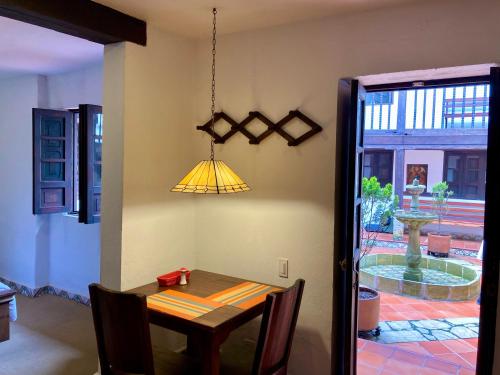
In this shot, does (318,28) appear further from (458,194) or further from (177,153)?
(458,194)

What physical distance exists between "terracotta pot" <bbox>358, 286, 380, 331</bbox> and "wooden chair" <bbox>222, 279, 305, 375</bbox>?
6.17 ft

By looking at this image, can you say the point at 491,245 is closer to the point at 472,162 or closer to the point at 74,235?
the point at 74,235

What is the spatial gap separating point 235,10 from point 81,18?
834mm

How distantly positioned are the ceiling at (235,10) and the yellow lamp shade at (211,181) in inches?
35.0

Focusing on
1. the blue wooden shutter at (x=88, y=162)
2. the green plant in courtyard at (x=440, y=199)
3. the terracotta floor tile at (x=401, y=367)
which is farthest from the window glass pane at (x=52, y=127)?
the green plant in courtyard at (x=440, y=199)

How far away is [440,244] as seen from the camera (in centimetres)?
722

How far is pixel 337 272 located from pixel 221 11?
167 centimetres

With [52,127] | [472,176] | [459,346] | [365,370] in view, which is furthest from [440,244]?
[52,127]

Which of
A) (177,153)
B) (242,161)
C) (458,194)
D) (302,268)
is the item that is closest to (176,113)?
(177,153)

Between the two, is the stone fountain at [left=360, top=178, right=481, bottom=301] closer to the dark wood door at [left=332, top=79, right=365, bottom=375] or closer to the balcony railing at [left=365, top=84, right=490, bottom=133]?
the dark wood door at [left=332, top=79, right=365, bottom=375]

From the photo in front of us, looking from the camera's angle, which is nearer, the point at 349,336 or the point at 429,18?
the point at 429,18

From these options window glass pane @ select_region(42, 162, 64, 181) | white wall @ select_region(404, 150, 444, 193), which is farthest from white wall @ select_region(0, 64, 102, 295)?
white wall @ select_region(404, 150, 444, 193)

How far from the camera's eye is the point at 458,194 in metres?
10.4

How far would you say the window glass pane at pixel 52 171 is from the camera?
440 cm
